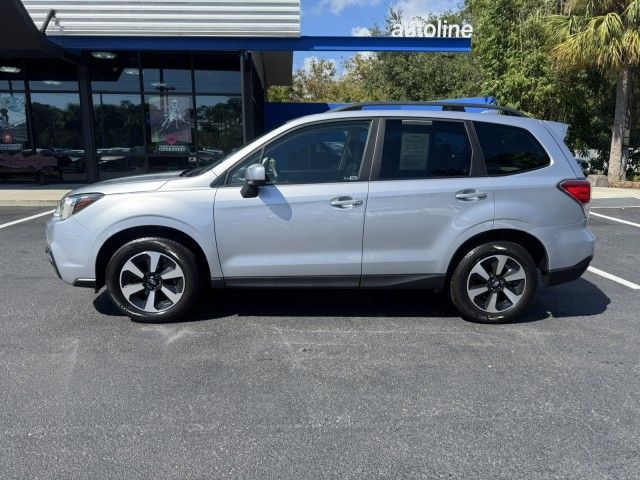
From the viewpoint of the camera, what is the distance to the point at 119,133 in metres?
15.0

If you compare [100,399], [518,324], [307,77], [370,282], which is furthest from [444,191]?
[307,77]

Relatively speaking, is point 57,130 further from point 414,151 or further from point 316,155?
point 414,151

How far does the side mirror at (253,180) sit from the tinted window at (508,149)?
1893 mm

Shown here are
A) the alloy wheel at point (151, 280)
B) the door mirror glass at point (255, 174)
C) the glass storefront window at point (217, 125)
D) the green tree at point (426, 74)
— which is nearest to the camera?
the door mirror glass at point (255, 174)

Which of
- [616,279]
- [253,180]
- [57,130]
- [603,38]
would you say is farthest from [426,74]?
[253,180]

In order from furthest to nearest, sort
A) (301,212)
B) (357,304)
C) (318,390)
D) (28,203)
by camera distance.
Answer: (28,203) → (357,304) → (301,212) → (318,390)

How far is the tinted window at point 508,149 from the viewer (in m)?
4.52

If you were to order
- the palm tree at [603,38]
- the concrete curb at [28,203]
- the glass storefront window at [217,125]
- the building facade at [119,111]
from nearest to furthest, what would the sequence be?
1. the concrete curb at [28,203]
2. the palm tree at [603,38]
3. the building facade at [119,111]
4. the glass storefront window at [217,125]

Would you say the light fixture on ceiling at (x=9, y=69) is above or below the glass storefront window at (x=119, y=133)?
above

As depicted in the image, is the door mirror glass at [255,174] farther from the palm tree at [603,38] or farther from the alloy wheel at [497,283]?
the palm tree at [603,38]

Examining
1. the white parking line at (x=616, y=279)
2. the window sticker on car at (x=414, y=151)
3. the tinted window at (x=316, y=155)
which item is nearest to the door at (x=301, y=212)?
the tinted window at (x=316, y=155)

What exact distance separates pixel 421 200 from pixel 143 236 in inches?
92.9

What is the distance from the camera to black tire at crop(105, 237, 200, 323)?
14.4 feet

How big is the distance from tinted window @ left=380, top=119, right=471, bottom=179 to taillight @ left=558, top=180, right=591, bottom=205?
83 centimetres
